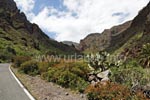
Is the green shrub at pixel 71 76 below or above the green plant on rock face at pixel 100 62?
below

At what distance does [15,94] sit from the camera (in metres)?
16.5

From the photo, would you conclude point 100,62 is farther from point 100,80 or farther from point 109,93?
point 109,93

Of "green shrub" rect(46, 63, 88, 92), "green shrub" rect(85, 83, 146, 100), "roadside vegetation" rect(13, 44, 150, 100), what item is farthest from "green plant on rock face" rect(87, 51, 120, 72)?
"green shrub" rect(85, 83, 146, 100)

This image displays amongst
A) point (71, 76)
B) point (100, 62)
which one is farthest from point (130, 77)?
point (100, 62)

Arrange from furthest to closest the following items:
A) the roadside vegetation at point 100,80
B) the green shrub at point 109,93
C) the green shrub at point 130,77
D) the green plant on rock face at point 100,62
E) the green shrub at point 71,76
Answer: the green plant on rock face at point 100,62, the green shrub at point 71,76, the green shrub at point 130,77, the roadside vegetation at point 100,80, the green shrub at point 109,93

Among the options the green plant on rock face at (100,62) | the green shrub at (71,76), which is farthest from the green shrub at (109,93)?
the green plant on rock face at (100,62)

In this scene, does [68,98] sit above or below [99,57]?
below

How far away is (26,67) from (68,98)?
61.5 feet

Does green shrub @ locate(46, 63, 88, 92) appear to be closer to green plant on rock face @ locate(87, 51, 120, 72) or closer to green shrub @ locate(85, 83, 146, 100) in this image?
green plant on rock face @ locate(87, 51, 120, 72)

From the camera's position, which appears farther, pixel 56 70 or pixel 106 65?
pixel 106 65

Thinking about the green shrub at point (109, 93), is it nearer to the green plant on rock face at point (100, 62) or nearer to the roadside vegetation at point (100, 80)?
the roadside vegetation at point (100, 80)

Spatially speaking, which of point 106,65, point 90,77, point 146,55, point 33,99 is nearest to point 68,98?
point 33,99

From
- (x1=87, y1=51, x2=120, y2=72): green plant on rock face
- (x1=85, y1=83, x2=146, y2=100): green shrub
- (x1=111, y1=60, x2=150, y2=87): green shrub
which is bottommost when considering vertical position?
(x1=85, y1=83, x2=146, y2=100): green shrub

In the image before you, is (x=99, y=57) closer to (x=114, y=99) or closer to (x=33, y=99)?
(x=33, y=99)
